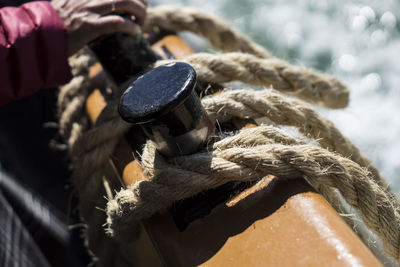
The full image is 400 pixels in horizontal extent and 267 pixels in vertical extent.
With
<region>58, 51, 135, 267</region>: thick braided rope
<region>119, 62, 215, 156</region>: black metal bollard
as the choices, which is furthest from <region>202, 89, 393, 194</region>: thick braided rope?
<region>58, 51, 135, 267</region>: thick braided rope

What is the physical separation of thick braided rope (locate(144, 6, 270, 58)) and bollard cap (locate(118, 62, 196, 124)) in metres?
0.69

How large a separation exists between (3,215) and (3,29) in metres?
0.63

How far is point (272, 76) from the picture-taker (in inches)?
49.2

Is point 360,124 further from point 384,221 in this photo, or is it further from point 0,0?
point 0,0

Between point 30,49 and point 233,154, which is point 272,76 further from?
point 30,49

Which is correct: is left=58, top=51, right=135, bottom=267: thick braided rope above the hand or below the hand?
below

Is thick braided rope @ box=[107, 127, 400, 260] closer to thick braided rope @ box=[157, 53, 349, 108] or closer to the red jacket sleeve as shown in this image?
thick braided rope @ box=[157, 53, 349, 108]

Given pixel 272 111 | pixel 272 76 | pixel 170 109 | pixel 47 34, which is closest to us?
pixel 170 109

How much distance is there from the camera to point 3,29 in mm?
1122

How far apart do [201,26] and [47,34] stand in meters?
0.58

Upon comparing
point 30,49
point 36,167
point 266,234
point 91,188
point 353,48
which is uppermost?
point 30,49

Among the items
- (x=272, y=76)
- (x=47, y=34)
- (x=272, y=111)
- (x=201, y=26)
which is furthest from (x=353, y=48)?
(x=47, y=34)

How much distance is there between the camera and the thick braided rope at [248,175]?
A: 0.85 m

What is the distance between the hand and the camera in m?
1.18
